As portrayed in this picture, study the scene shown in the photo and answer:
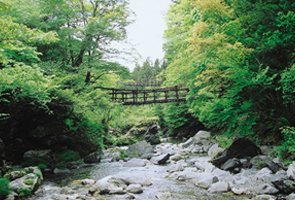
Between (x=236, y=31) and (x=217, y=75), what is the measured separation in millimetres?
1152

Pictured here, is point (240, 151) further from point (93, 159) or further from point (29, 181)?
point (93, 159)

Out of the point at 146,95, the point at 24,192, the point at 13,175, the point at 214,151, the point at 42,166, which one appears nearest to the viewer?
the point at 24,192

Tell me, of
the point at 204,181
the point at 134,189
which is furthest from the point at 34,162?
the point at 204,181

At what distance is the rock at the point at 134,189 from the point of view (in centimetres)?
532

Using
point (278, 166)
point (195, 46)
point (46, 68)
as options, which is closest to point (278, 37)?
point (195, 46)

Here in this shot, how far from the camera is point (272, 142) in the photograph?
6781mm

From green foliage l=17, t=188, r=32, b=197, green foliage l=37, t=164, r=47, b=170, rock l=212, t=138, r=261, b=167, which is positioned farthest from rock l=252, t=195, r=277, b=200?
green foliage l=37, t=164, r=47, b=170

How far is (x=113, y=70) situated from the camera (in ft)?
38.3

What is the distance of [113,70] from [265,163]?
8594 millimetres

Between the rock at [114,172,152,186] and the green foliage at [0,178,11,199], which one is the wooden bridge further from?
the green foliage at [0,178,11,199]

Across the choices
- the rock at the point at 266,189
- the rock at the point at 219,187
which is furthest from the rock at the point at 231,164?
the rock at the point at 266,189

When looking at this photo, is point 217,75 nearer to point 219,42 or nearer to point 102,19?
point 219,42

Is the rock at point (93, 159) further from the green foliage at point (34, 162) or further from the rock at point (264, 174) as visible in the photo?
the rock at point (264, 174)

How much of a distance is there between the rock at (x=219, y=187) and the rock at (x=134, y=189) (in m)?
1.75
